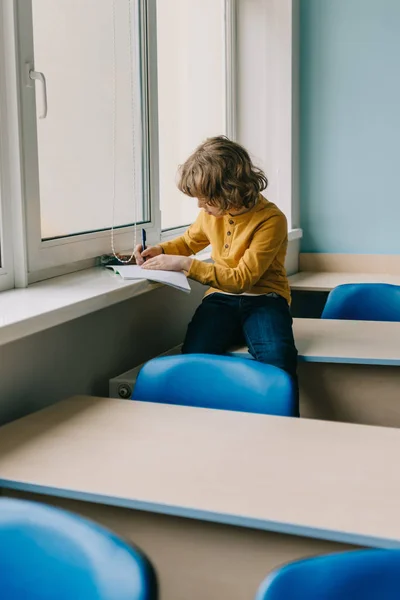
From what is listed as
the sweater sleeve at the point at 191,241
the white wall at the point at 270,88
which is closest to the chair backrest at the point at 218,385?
the sweater sleeve at the point at 191,241

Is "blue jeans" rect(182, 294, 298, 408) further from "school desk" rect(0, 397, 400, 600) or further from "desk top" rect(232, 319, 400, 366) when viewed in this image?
"school desk" rect(0, 397, 400, 600)

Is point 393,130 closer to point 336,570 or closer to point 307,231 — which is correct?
point 307,231

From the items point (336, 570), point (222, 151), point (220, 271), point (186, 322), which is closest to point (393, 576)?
point (336, 570)

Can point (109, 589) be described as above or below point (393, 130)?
below

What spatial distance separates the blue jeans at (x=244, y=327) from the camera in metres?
2.34

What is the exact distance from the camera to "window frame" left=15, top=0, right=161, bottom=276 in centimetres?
204

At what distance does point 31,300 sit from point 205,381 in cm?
46

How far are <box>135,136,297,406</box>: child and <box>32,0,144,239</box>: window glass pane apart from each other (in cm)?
25

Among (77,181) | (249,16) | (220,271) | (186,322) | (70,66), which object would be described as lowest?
(186,322)

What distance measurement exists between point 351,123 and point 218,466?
2826 millimetres

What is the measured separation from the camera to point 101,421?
178 cm

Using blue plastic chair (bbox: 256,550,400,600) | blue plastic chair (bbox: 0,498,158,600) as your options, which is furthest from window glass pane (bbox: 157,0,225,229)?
blue plastic chair (bbox: 256,550,400,600)

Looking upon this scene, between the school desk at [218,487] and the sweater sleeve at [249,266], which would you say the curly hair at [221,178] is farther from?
the school desk at [218,487]

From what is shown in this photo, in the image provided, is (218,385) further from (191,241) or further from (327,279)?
(327,279)
